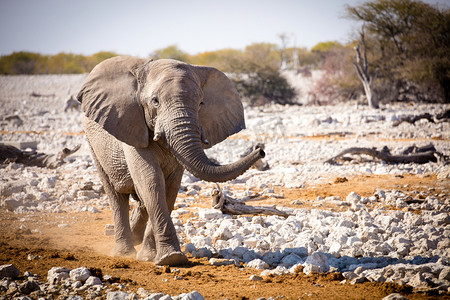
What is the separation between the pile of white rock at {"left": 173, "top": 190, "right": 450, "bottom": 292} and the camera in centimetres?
455

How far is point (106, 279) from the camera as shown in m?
4.34

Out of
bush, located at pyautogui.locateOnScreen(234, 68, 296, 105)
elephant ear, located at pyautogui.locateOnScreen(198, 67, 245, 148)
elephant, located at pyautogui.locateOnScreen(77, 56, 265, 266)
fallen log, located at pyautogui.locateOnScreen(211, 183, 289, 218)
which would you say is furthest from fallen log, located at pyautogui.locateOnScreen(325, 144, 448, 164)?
bush, located at pyautogui.locateOnScreen(234, 68, 296, 105)

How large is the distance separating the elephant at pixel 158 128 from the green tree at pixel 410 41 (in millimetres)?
23110

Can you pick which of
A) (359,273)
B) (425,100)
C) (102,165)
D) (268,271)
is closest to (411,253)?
(359,273)

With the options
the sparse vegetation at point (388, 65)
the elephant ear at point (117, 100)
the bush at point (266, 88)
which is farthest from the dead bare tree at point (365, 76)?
the elephant ear at point (117, 100)

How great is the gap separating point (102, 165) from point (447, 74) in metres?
24.0

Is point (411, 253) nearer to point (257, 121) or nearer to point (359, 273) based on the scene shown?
point (359, 273)

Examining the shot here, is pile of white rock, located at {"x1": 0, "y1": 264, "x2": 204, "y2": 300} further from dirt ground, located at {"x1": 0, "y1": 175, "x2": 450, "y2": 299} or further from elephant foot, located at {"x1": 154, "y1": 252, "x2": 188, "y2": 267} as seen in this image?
elephant foot, located at {"x1": 154, "y1": 252, "x2": 188, "y2": 267}

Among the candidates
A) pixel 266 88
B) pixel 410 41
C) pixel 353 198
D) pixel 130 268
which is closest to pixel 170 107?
pixel 130 268

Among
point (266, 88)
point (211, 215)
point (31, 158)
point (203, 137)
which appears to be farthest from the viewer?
point (266, 88)

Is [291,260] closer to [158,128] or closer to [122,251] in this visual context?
[158,128]

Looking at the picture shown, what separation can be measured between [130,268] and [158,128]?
4.77 feet

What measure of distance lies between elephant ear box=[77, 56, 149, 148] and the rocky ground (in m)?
1.41

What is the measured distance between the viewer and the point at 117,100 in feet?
17.2
